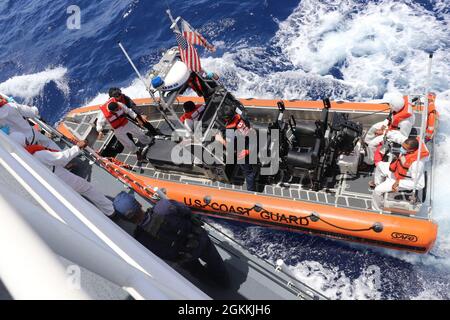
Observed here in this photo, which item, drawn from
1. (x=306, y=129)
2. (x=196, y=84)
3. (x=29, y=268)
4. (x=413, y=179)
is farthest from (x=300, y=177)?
(x=29, y=268)

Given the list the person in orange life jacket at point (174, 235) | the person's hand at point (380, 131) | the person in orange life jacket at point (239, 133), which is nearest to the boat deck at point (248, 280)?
the person in orange life jacket at point (174, 235)

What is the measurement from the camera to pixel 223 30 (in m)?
12.2

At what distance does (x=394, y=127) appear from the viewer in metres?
5.74

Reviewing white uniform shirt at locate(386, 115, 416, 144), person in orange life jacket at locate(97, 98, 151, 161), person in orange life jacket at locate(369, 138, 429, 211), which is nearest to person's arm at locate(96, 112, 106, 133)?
person in orange life jacket at locate(97, 98, 151, 161)

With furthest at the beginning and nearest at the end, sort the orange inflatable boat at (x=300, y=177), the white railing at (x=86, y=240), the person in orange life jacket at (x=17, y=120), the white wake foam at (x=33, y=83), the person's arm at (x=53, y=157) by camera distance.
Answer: the white wake foam at (x=33, y=83) → the orange inflatable boat at (x=300, y=177) → the person in orange life jacket at (x=17, y=120) → the person's arm at (x=53, y=157) → the white railing at (x=86, y=240)

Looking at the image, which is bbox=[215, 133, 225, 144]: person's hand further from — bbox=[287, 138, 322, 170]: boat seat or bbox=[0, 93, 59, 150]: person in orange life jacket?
bbox=[0, 93, 59, 150]: person in orange life jacket

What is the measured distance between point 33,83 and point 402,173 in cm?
1212

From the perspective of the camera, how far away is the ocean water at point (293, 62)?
5941 mm

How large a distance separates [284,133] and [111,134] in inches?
154

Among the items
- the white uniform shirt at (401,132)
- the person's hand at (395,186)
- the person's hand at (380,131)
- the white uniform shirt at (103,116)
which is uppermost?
the white uniform shirt at (103,116)

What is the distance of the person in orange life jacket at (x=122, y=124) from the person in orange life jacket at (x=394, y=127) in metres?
4.25

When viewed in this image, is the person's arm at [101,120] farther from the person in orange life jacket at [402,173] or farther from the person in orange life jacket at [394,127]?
the person in orange life jacket at [402,173]

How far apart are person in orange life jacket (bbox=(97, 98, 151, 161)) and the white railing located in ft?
13.3
